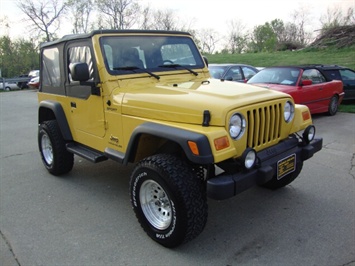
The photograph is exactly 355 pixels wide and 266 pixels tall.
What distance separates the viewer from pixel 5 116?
11.3 meters

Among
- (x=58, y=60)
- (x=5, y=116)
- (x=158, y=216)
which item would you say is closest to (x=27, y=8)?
(x=5, y=116)

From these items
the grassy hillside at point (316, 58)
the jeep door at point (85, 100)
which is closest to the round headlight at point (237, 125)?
the jeep door at point (85, 100)

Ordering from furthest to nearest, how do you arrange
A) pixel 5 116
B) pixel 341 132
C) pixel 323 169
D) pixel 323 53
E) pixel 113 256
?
pixel 323 53 → pixel 5 116 → pixel 341 132 → pixel 323 169 → pixel 113 256

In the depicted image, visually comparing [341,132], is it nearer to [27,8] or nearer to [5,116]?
[5,116]

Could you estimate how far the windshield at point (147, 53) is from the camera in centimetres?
375

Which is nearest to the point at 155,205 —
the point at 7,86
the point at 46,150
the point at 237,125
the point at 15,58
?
the point at 237,125

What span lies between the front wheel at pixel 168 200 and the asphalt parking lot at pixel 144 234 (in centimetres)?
19

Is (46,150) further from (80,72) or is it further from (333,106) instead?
(333,106)

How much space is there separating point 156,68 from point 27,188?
2.51 m

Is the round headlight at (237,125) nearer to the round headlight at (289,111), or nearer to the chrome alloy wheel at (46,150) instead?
the round headlight at (289,111)

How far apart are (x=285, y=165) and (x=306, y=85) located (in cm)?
580

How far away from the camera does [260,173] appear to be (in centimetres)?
287

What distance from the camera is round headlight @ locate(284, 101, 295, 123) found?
342 centimetres

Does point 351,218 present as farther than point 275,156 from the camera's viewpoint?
Yes
